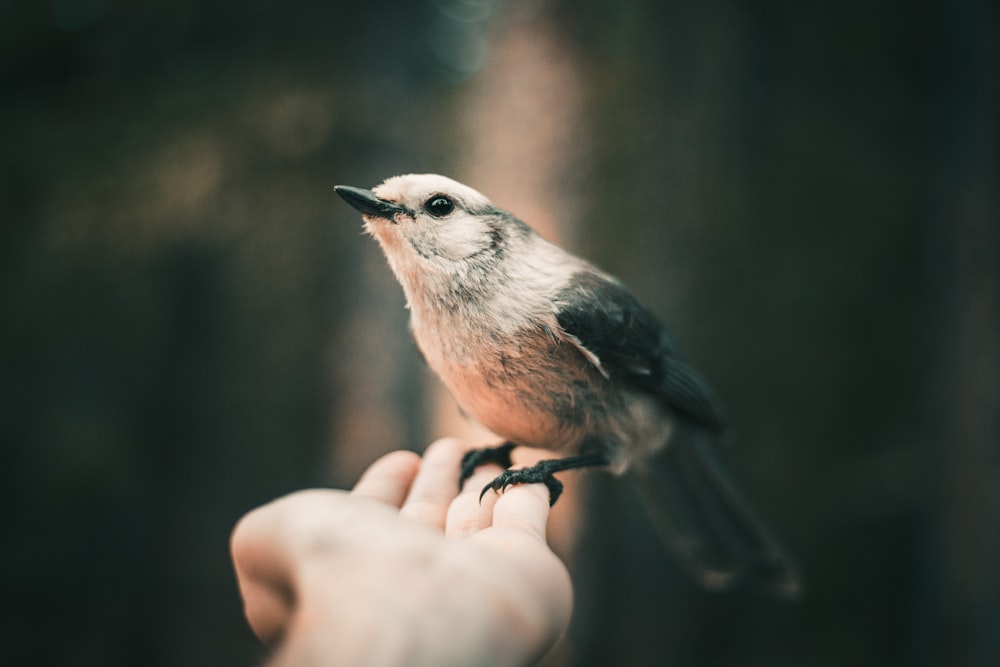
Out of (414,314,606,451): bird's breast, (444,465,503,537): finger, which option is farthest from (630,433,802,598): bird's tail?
(444,465,503,537): finger

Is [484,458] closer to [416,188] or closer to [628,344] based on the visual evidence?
[628,344]

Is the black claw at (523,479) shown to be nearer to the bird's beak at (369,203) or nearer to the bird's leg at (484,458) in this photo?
the bird's leg at (484,458)

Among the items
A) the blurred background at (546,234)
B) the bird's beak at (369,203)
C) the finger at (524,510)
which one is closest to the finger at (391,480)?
the finger at (524,510)

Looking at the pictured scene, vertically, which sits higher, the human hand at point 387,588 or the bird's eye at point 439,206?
the bird's eye at point 439,206

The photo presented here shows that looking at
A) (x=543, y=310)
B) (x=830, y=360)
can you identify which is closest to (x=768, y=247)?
(x=830, y=360)

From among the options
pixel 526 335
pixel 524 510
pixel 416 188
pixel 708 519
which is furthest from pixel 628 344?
pixel 708 519

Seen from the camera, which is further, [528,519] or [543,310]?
[543,310]

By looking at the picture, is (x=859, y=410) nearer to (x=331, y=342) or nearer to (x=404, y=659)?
(x=331, y=342)

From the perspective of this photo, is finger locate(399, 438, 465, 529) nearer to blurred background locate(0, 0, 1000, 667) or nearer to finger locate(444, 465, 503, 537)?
finger locate(444, 465, 503, 537)
